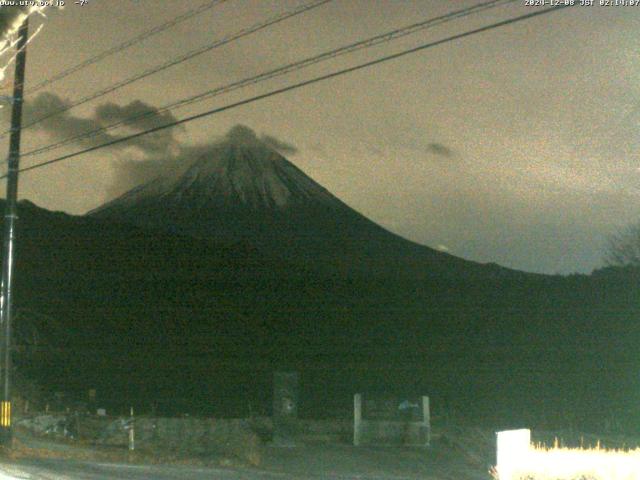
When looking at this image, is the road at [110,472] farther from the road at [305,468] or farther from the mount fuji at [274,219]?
the mount fuji at [274,219]

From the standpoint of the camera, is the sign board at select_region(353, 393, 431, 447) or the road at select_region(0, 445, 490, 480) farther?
the sign board at select_region(353, 393, 431, 447)

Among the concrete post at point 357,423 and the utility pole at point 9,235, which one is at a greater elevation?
the utility pole at point 9,235

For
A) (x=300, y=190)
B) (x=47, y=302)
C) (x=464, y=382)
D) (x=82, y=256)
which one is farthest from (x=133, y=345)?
(x=300, y=190)

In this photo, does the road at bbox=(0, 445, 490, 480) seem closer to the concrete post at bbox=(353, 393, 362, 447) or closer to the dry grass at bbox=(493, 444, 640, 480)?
the concrete post at bbox=(353, 393, 362, 447)

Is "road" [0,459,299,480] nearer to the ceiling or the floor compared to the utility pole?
nearer to the floor

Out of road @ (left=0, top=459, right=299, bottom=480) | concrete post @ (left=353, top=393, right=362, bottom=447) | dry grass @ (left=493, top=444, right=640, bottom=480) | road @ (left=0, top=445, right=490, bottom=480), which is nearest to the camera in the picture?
dry grass @ (left=493, top=444, right=640, bottom=480)

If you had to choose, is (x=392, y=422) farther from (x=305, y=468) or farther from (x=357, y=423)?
(x=305, y=468)

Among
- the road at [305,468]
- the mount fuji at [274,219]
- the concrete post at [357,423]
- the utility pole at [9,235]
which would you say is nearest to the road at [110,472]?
the road at [305,468]

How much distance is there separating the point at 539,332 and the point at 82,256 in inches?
2004

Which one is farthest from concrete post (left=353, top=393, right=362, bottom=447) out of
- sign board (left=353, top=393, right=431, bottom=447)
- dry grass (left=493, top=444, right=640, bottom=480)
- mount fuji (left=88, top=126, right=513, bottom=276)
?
mount fuji (left=88, top=126, right=513, bottom=276)

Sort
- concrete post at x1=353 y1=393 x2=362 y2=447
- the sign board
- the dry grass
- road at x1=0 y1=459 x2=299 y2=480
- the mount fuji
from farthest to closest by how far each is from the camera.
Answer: the mount fuji, concrete post at x1=353 y1=393 x2=362 y2=447, the sign board, road at x1=0 y1=459 x2=299 y2=480, the dry grass

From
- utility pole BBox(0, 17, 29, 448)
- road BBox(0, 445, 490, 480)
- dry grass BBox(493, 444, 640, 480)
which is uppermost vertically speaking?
utility pole BBox(0, 17, 29, 448)

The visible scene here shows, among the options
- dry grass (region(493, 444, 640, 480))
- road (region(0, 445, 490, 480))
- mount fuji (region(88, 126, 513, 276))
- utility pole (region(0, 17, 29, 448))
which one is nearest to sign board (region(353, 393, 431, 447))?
road (region(0, 445, 490, 480))

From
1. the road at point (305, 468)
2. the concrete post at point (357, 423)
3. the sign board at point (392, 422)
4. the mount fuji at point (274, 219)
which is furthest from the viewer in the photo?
the mount fuji at point (274, 219)
